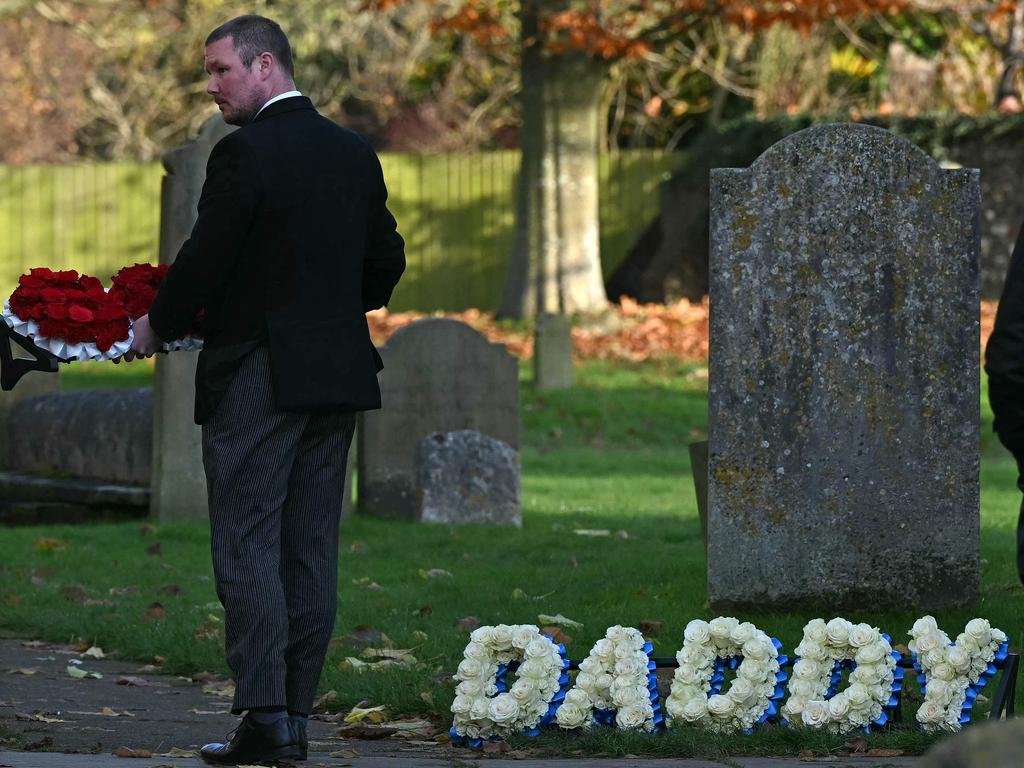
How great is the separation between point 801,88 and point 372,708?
901 inches

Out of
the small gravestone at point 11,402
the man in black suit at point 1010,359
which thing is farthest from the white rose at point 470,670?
the small gravestone at point 11,402

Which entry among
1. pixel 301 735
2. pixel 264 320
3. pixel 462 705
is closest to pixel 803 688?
pixel 462 705

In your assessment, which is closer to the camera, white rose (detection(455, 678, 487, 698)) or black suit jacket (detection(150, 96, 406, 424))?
black suit jacket (detection(150, 96, 406, 424))

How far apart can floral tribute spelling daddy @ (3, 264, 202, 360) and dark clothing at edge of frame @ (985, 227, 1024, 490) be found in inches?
90.1

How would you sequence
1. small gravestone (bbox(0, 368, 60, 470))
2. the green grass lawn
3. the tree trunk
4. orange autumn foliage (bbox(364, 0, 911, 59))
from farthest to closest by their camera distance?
the tree trunk < orange autumn foliage (bbox(364, 0, 911, 59)) < small gravestone (bbox(0, 368, 60, 470)) < the green grass lawn

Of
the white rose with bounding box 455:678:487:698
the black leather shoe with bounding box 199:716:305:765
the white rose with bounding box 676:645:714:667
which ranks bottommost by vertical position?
the black leather shoe with bounding box 199:716:305:765

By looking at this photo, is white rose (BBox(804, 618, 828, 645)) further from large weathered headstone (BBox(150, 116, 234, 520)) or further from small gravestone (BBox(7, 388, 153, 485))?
small gravestone (BBox(7, 388, 153, 485))

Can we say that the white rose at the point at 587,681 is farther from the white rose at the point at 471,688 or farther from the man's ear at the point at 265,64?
the man's ear at the point at 265,64

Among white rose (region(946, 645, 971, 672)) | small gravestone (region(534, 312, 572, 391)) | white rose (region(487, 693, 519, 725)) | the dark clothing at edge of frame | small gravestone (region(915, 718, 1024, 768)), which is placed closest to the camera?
small gravestone (region(915, 718, 1024, 768))

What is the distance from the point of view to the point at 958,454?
278 inches

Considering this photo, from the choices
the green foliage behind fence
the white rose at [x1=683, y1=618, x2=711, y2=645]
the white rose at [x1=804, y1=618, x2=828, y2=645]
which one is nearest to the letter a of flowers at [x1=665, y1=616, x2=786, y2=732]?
the white rose at [x1=683, y1=618, x2=711, y2=645]

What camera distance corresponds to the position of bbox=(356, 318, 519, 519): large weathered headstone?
11008mm

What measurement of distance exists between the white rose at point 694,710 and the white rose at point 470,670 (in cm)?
61

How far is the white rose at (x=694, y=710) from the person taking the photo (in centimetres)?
525
